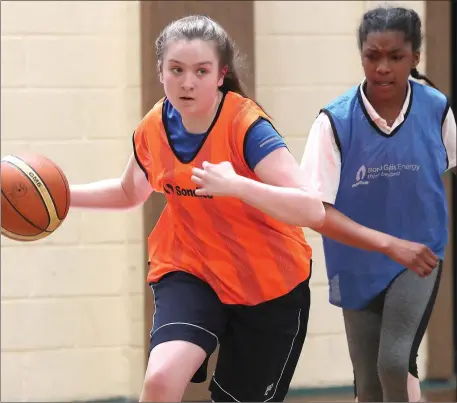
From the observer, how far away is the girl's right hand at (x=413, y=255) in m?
3.32

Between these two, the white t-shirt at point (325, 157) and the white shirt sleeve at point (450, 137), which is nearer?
the white t-shirt at point (325, 157)

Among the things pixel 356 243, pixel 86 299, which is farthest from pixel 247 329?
pixel 86 299

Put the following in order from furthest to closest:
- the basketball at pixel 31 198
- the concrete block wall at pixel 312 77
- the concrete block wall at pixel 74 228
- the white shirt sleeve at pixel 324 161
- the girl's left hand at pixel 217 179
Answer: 1. the concrete block wall at pixel 312 77
2. the concrete block wall at pixel 74 228
3. the white shirt sleeve at pixel 324 161
4. the basketball at pixel 31 198
5. the girl's left hand at pixel 217 179

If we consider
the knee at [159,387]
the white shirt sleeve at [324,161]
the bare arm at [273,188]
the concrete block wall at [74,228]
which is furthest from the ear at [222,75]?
the concrete block wall at [74,228]

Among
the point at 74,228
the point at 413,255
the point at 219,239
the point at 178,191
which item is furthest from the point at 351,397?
the point at 178,191

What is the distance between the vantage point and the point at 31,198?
329 centimetres

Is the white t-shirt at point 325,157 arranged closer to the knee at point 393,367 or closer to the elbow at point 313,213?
the elbow at point 313,213

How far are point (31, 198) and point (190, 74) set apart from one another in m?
0.67

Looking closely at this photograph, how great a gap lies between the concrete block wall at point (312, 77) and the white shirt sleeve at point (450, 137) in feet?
5.35

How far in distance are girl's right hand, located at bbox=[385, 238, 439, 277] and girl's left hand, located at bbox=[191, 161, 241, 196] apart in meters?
0.71

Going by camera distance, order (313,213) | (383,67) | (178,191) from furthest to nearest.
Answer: (383,67), (178,191), (313,213)

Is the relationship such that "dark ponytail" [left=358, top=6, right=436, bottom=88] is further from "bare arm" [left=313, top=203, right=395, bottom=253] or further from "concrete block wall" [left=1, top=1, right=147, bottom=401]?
"concrete block wall" [left=1, top=1, right=147, bottom=401]

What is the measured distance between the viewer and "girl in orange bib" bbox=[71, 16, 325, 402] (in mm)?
3012

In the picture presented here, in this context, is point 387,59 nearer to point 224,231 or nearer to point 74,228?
point 224,231
